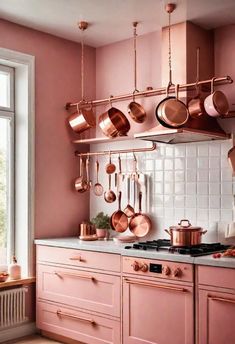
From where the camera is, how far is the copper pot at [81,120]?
14.3ft

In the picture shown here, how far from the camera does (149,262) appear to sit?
337cm

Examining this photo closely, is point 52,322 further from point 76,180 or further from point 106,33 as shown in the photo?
point 106,33

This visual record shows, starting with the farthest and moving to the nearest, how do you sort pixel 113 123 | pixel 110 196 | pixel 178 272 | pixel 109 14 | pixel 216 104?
pixel 110 196 < pixel 113 123 < pixel 109 14 < pixel 216 104 < pixel 178 272

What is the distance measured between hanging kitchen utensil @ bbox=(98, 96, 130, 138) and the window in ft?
2.56

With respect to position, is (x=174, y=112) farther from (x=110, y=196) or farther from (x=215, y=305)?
(x=215, y=305)

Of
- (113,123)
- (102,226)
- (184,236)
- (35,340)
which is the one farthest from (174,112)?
(35,340)

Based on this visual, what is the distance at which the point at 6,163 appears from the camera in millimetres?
4234

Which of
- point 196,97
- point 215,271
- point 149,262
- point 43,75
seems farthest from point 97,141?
point 215,271

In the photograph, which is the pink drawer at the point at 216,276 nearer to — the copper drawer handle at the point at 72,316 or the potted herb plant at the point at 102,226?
the copper drawer handle at the point at 72,316

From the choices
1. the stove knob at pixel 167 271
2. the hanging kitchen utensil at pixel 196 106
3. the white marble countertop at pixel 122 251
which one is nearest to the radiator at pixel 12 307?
the white marble countertop at pixel 122 251

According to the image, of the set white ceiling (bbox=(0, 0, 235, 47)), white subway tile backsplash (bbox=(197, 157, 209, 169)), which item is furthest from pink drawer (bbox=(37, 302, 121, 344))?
white ceiling (bbox=(0, 0, 235, 47))

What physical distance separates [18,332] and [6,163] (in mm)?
1395

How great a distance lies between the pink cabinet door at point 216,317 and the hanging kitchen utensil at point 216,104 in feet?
3.99

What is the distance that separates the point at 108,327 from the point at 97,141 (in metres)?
1.58
